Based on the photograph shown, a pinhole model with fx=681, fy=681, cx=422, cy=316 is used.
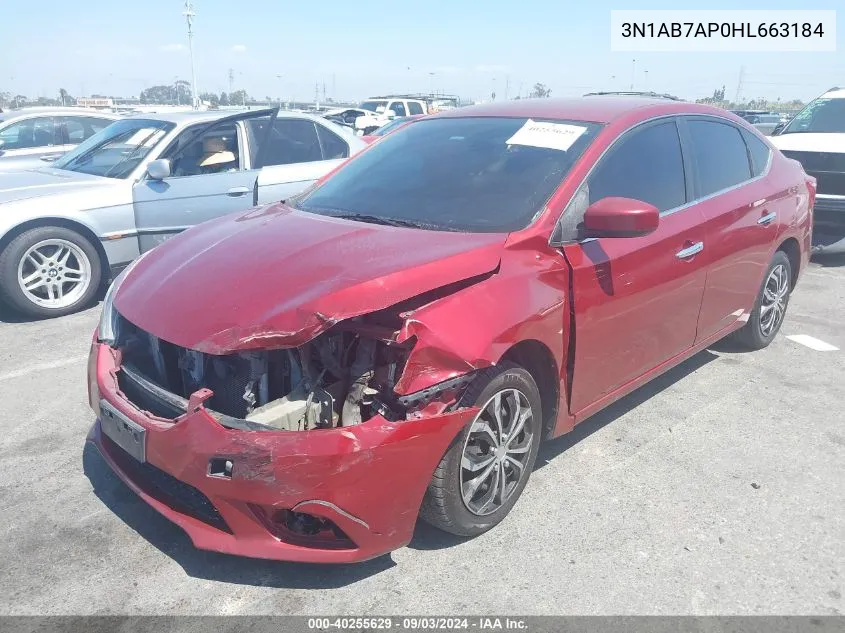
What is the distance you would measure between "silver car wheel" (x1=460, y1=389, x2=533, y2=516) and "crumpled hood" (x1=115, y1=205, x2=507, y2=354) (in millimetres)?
572

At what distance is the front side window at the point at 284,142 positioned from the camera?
6484 mm

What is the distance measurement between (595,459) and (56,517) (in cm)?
251

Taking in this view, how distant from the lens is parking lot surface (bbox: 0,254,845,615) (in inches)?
97.1

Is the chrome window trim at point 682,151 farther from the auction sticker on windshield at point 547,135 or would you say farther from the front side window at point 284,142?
the front side window at point 284,142

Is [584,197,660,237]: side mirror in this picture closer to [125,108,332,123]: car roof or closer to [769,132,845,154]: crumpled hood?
[125,108,332,123]: car roof

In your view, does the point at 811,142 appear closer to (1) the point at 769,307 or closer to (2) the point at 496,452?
(1) the point at 769,307

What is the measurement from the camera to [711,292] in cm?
392

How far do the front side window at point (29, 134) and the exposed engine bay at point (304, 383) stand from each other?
903cm

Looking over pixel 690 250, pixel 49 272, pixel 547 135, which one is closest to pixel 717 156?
pixel 690 250

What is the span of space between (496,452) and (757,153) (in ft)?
10.2

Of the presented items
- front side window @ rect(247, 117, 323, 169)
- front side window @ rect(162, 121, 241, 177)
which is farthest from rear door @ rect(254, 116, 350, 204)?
front side window @ rect(162, 121, 241, 177)

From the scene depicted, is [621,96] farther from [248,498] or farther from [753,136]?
[248,498]

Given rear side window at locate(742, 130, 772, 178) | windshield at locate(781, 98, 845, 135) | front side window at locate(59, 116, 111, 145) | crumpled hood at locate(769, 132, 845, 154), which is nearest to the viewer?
rear side window at locate(742, 130, 772, 178)

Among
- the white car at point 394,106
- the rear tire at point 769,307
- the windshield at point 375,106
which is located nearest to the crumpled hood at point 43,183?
the rear tire at point 769,307
